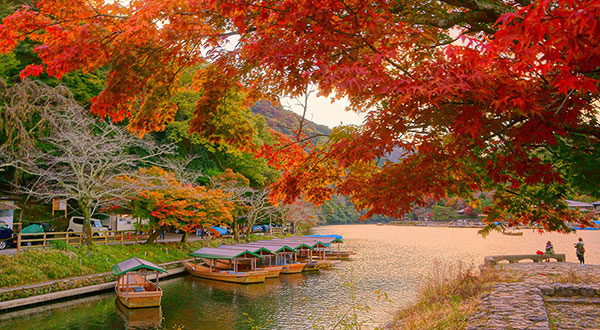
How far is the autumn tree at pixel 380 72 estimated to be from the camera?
10.3 feet

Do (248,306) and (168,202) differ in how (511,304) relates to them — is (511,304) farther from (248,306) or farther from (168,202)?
(168,202)

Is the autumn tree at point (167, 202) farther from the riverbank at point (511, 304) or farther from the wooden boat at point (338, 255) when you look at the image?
the riverbank at point (511, 304)

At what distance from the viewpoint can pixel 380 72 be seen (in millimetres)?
3516

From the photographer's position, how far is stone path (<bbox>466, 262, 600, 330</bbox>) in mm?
6852

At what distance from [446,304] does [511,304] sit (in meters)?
2.04

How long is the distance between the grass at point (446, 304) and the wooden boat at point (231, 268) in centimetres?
1163

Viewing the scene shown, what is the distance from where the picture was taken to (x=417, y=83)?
3182 millimetres

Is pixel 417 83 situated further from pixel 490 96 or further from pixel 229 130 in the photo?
pixel 229 130

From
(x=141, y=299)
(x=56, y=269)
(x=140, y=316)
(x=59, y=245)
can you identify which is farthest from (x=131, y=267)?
(x=59, y=245)

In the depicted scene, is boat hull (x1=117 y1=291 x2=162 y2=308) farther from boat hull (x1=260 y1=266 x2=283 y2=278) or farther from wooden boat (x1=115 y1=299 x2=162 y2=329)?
boat hull (x1=260 y1=266 x2=283 y2=278)

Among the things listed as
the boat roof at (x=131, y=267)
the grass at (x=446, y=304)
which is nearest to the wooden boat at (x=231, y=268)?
the boat roof at (x=131, y=267)

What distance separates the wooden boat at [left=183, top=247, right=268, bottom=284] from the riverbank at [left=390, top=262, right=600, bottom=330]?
11.7 metres

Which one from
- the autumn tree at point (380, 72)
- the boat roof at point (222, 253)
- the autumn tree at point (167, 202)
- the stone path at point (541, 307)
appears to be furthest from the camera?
the autumn tree at point (167, 202)

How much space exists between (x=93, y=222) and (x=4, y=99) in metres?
17.7
